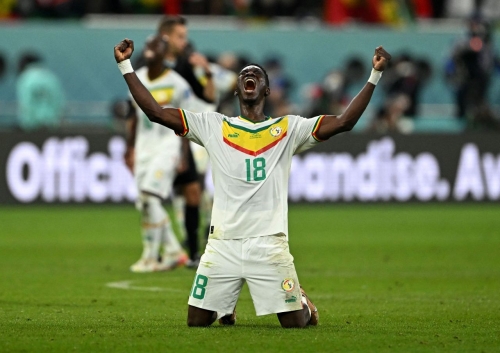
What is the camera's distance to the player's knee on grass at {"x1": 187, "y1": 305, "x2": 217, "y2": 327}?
25.2 ft

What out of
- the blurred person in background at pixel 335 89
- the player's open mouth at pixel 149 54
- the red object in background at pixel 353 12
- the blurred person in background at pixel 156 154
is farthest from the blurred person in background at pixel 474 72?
the player's open mouth at pixel 149 54

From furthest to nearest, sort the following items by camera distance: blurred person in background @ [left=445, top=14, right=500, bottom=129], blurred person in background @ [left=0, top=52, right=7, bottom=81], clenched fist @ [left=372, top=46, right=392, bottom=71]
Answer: blurred person in background @ [left=0, top=52, right=7, bottom=81] → blurred person in background @ [left=445, top=14, right=500, bottom=129] → clenched fist @ [left=372, top=46, right=392, bottom=71]

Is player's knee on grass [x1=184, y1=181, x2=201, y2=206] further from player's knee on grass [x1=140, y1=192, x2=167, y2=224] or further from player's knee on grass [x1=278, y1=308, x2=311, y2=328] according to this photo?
player's knee on grass [x1=278, y1=308, x2=311, y2=328]

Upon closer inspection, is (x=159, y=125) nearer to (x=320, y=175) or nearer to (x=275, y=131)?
(x=275, y=131)

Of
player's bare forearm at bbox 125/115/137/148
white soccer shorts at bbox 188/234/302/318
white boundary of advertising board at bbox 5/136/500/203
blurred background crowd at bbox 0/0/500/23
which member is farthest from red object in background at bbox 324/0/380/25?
white soccer shorts at bbox 188/234/302/318

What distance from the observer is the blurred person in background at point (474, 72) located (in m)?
23.6

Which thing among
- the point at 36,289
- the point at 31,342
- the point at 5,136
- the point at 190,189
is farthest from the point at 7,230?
the point at 31,342

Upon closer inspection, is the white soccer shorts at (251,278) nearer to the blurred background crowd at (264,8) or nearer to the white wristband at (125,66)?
the white wristband at (125,66)

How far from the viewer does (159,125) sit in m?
12.0

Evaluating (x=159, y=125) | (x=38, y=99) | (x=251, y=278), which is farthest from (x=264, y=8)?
(x=251, y=278)

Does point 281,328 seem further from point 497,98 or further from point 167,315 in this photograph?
point 497,98

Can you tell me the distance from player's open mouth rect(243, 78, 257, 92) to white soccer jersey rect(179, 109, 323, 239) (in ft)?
0.85

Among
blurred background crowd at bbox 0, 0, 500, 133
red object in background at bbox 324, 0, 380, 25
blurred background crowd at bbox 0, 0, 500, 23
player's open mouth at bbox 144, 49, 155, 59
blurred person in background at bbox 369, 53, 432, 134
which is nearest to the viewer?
player's open mouth at bbox 144, 49, 155, 59

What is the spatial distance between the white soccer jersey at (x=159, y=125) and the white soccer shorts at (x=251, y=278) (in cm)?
444
